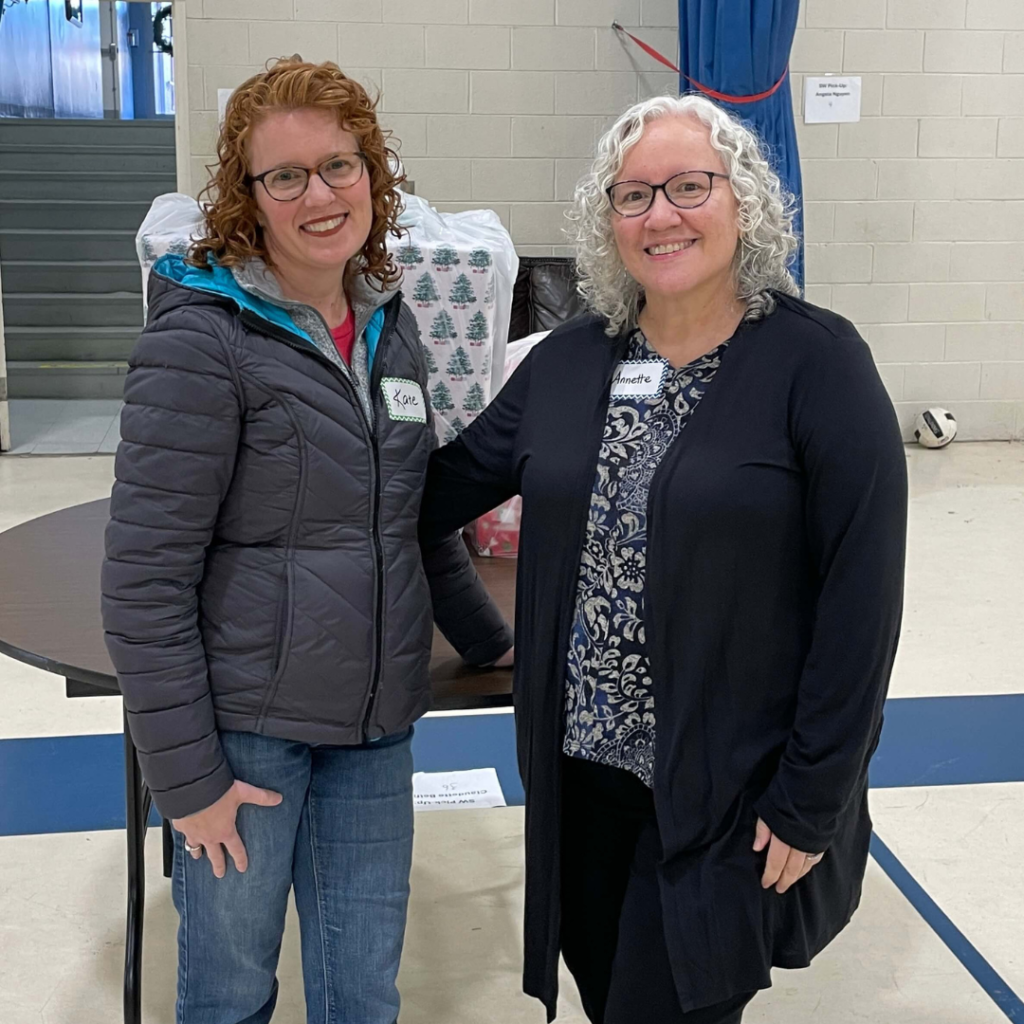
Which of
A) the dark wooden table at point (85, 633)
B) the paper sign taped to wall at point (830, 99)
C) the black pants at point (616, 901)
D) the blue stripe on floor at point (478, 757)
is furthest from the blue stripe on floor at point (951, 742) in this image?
the paper sign taped to wall at point (830, 99)

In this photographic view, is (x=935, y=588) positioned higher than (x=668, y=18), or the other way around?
(x=668, y=18)

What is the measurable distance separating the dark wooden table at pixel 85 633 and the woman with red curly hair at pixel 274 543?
18cm

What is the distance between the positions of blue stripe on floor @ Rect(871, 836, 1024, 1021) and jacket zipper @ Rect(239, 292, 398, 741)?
1327mm

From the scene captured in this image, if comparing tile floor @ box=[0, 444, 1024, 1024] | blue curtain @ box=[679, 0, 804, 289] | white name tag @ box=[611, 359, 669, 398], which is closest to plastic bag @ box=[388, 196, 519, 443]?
white name tag @ box=[611, 359, 669, 398]

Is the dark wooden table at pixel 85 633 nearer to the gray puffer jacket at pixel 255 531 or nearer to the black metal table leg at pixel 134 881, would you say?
the black metal table leg at pixel 134 881

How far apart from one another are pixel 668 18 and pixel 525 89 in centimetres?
77

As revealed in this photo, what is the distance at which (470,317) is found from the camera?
190cm

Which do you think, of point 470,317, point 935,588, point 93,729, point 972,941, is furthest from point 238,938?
point 935,588

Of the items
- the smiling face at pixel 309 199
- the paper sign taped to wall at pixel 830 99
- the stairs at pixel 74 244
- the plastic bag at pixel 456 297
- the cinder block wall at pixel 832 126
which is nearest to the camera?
the smiling face at pixel 309 199

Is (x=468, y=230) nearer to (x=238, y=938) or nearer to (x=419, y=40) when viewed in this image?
(x=238, y=938)

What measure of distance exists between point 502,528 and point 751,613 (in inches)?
34.2

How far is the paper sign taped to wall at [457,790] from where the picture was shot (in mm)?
2814

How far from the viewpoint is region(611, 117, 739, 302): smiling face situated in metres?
1.41

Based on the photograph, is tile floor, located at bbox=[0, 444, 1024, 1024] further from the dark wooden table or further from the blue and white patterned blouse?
the blue and white patterned blouse
